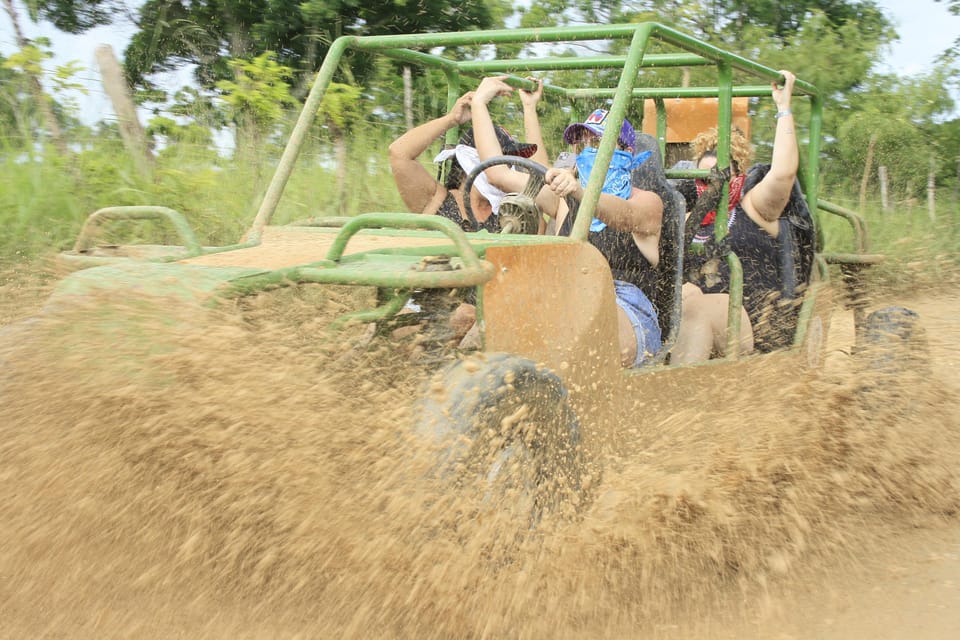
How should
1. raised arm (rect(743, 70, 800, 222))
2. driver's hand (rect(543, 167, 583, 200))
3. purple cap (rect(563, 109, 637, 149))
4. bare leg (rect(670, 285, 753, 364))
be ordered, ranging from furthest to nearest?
1. raised arm (rect(743, 70, 800, 222))
2. bare leg (rect(670, 285, 753, 364))
3. purple cap (rect(563, 109, 637, 149))
4. driver's hand (rect(543, 167, 583, 200))

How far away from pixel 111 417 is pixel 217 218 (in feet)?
12.7

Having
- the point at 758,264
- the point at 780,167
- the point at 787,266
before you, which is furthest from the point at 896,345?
the point at 780,167

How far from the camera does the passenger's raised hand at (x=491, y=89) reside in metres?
3.99

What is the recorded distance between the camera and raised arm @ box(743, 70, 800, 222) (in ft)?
13.7

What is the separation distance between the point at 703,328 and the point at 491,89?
1245 millimetres

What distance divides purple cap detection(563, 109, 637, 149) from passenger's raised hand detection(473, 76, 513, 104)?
0.37 meters

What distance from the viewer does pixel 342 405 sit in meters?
2.68

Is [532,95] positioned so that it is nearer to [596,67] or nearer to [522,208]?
[596,67]

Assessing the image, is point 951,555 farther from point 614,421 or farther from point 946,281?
point 946,281

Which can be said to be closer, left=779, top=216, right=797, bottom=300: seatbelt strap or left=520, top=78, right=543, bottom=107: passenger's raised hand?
left=779, top=216, right=797, bottom=300: seatbelt strap

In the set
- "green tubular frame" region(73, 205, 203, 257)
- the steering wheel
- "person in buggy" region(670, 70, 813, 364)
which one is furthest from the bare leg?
"green tubular frame" region(73, 205, 203, 257)

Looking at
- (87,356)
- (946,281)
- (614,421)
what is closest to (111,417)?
(87,356)

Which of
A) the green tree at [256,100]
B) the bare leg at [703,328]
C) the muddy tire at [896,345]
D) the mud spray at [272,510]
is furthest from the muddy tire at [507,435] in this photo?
the green tree at [256,100]

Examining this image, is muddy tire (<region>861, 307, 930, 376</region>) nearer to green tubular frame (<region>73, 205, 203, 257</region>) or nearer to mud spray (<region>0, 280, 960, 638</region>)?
mud spray (<region>0, 280, 960, 638</region>)
